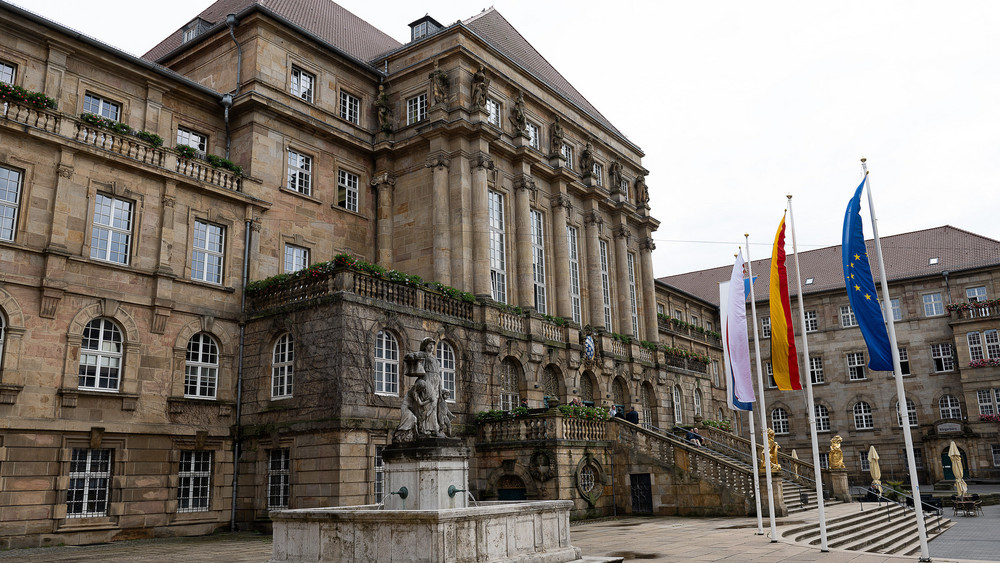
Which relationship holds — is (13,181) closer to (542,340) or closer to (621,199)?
(542,340)

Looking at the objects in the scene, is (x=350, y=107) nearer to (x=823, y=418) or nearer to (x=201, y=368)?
(x=201, y=368)

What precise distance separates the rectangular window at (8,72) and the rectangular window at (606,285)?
26338 millimetres

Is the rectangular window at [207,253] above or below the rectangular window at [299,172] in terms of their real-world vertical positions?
below

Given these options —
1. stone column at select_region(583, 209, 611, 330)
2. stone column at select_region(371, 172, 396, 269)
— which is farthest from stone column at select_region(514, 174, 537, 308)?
stone column at select_region(371, 172, 396, 269)

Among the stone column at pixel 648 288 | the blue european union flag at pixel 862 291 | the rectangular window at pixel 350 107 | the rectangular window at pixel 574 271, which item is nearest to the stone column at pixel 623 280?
the stone column at pixel 648 288

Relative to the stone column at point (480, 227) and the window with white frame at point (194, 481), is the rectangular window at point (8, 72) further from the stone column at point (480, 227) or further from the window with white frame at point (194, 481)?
the stone column at point (480, 227)

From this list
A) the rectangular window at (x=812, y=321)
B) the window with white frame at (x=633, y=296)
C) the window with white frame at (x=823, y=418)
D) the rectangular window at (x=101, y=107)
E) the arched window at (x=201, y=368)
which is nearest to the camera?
the arched window at (x=201, y=368)

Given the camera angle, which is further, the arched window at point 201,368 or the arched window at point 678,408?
the arched window at point 678,408

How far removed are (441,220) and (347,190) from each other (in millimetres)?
4235

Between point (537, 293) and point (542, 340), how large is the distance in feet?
12.8

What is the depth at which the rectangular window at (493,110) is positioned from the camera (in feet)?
111

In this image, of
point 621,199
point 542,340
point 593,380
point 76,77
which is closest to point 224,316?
point 76,77

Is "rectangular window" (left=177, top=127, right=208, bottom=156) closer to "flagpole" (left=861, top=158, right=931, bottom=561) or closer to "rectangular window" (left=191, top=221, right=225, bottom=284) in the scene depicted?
"rectangular window" (left=191, top=221, right=225, bottom=284)

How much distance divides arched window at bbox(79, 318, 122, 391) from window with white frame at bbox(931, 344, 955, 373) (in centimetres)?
5270
